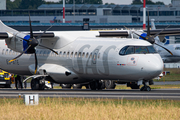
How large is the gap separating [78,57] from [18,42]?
474 centimetres

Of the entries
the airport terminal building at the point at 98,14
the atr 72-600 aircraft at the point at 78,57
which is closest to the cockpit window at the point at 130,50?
the atr 72-600 aircraft at the point at 78,57

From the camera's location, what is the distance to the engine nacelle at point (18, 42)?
92.9 ft

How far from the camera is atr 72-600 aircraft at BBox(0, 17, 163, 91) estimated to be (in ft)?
79.5

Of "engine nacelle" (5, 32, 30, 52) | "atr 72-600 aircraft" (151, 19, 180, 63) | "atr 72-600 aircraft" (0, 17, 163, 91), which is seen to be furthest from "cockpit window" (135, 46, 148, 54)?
"atr 72-600 aircraft" (151, 19, 180, 63)

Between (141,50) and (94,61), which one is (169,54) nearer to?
(94,61)

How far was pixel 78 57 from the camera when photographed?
89.5 ft

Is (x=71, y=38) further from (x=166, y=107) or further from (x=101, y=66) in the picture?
(x=166, y=107)

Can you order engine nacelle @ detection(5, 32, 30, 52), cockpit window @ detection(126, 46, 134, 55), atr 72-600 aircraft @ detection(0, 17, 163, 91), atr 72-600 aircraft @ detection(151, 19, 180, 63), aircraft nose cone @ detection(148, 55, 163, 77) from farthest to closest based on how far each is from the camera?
atr 72-600 aircraft @ detection(151, 19, 180, 63)
engine nacelle @ detection(5, 32, 30, 52)
cockpit window @ detection(126, 46, 134, 55)
atr 72-600 aircraft @ detection(0, 17, 163, 91)
aircraft nose cone @ detection(148, 55, 163, 77)

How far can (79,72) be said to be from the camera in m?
27.2

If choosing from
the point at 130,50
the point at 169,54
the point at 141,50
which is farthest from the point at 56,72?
the point at 169,54

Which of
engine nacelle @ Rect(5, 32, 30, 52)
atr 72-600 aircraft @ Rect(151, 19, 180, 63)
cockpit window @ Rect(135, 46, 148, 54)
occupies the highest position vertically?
engine nacelle @ Rect(5, 32, 30, 52)

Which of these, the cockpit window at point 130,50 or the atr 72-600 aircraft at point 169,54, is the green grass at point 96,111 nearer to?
the cockpit window at point 130,50

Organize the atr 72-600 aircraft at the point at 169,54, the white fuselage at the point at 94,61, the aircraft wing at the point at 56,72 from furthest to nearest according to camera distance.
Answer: the atr 72-600 aircraft at the point at 169,54
the aircraft wing at the point at 56,72
the white fuselage at the point at 94,61

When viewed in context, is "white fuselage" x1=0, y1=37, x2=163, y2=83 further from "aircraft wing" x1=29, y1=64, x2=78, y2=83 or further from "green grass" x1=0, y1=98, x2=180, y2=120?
"green grass" x1=0, y1=98, x2=180, y2=120
